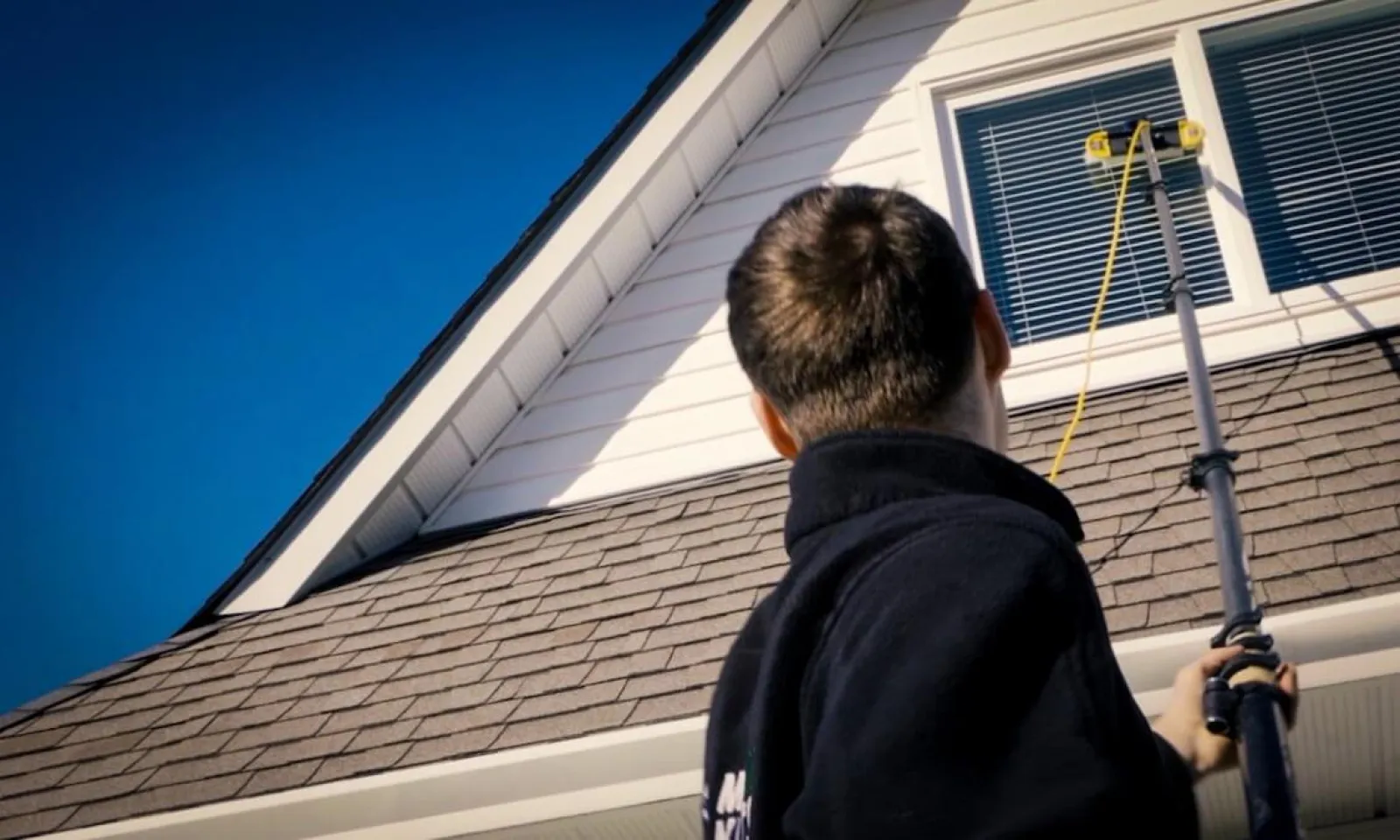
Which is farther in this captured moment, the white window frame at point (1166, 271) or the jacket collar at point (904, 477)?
the white window frame at point (1166, 271)

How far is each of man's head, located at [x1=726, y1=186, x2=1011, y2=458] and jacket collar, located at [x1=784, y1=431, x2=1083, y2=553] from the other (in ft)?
0.14

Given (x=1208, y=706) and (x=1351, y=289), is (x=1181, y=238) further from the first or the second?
(x=1208, y=706)

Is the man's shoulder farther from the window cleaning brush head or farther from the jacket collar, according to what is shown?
the window cleaning brush head

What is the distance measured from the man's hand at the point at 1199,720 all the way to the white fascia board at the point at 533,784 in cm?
155

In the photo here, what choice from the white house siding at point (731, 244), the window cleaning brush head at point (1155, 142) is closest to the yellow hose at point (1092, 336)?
the window cleaning brush head at point (1155, 142)

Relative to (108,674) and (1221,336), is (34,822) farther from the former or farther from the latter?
(1221,336)

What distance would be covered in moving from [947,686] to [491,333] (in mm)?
4003

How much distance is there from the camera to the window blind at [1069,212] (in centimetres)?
452

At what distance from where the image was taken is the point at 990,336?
1.39 metres

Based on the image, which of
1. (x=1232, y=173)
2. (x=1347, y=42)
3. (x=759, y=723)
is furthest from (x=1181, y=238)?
(x=759, y=723)

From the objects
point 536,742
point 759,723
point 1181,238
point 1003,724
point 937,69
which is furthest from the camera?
point 937,69

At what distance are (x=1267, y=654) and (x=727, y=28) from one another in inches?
171

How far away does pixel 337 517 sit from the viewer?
4648 mm

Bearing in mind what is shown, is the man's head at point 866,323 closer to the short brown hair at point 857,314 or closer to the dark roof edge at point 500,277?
the short brown hair at point 857,314
